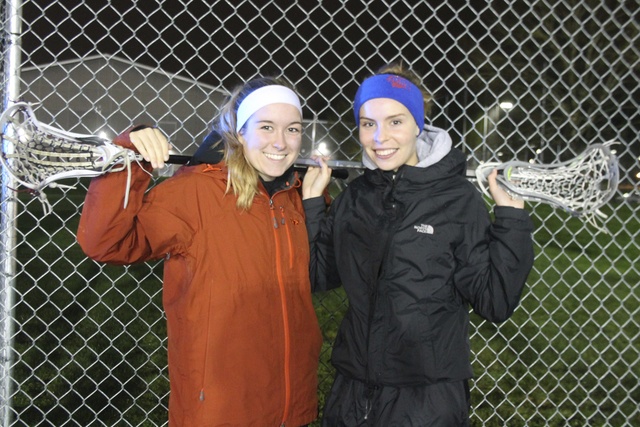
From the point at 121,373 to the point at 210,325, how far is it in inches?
90.4

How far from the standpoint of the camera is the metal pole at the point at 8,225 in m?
2.53

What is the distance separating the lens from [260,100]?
7.30 ft

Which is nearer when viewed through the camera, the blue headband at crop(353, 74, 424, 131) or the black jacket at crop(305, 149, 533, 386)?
the black jacket at crop(305, 149, 533, 386)

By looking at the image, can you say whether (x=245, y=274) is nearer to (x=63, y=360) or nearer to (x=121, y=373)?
(x=121, y=373)

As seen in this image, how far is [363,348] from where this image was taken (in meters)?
2.15

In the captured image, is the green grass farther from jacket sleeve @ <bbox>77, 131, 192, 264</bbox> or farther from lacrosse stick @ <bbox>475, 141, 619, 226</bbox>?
lacrosse stick @ <bbox>475, 141, 619, 226</bbox>

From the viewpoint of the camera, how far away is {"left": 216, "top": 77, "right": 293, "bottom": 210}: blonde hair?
2115 mm

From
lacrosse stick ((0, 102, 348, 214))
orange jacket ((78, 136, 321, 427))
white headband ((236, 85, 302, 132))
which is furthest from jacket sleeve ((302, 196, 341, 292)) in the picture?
lacrosse stick ((0, 102, 348, 214))

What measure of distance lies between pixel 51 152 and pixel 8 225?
34.5 inches

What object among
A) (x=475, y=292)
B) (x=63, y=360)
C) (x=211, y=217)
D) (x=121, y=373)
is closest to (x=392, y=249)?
(x=475, y=292)

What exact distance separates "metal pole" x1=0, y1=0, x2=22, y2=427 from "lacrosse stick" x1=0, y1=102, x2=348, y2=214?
0.70m

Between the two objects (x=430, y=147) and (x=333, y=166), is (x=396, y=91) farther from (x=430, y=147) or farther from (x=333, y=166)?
(x=333, y=166)

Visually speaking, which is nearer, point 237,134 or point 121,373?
point 237,134

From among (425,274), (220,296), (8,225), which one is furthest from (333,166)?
(8,225)
